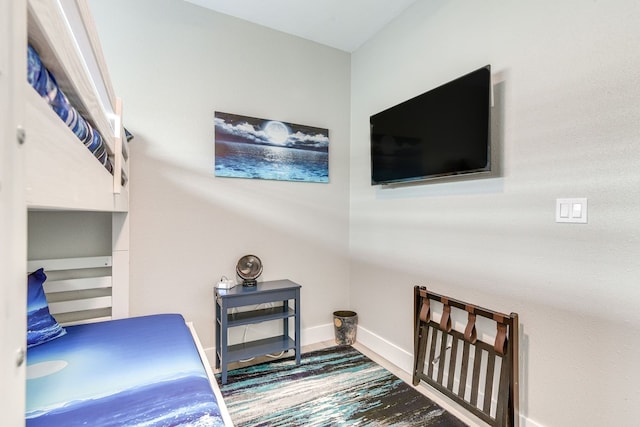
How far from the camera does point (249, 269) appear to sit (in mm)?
2430

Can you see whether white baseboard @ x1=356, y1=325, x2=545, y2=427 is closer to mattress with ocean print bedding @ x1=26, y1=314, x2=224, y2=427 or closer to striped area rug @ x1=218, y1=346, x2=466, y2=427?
striped area rug @ x1=218, y1=346, x2=466, y2=427

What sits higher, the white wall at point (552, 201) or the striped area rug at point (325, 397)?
the white wall at point (552, 201)

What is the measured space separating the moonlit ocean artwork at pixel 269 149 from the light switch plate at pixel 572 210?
1.76 meters

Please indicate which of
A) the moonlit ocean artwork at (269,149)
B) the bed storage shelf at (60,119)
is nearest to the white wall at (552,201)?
the moonlit ocean artwork at (269,149)

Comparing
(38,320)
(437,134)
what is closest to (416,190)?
(437,134)

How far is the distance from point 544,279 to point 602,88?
85 cm

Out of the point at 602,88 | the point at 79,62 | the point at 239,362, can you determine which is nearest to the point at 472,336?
the point at 602,88

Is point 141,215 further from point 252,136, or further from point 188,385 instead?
point 188,385

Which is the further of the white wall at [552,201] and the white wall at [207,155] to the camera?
the white wall at [207,155]

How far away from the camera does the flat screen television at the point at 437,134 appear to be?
165 centimetres

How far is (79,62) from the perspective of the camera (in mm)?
786

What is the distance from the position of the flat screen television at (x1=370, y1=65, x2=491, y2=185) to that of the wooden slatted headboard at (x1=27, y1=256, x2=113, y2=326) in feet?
6.48

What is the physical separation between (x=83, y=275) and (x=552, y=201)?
8.60 feet

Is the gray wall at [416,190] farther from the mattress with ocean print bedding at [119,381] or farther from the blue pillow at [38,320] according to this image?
the mattress with ocean print bedding at [119,381]
